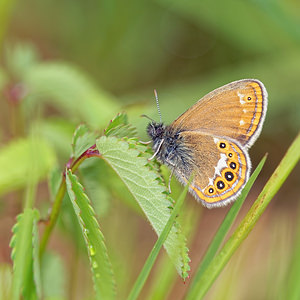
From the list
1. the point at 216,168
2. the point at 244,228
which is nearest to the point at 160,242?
the point at 244,228

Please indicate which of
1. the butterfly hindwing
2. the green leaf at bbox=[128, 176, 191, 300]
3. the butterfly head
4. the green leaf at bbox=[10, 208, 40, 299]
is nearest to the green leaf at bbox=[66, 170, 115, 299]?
the green leaf at bbox=[128, 176, 191, 300]

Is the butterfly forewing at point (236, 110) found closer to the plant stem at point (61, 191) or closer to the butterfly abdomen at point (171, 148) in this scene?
the butterfly abdomen at point (171, 148)

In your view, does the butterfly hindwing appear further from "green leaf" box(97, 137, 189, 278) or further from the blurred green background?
the blurred green background

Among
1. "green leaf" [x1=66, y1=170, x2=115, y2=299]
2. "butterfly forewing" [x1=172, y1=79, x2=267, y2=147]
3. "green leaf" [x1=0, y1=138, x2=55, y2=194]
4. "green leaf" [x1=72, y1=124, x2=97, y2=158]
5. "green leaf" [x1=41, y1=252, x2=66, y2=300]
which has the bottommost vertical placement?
"green leaf" [x1=41, y1=252, x2=66, y2=300]

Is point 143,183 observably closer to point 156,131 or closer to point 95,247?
point 95,247

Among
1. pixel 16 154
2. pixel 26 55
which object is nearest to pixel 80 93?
pixel 26 55

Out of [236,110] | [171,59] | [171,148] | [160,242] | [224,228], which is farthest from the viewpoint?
[171,59]
